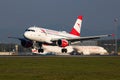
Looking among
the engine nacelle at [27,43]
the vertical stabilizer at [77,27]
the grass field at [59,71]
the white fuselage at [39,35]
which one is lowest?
the grass field at [59,71]

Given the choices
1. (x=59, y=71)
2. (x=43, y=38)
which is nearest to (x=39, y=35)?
(x=43, y=38)

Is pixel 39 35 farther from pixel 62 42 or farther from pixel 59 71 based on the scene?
pixel 59 71

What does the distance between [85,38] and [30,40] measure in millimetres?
14169

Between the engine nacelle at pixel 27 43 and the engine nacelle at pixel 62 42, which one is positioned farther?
the engine nacelle at pixel 27 43

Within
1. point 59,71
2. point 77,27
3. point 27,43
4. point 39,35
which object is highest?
point 77,27

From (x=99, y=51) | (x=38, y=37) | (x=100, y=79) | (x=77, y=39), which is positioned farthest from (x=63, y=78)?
(x=99, y=51)

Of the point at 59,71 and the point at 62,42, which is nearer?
the point at 59,71

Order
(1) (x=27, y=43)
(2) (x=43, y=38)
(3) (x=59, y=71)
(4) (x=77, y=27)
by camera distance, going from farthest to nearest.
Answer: (4) (x=77, y=27) < (1) (x=27, y=43) < (2) (x=43, y=38) < (3) (x=59, y=71)

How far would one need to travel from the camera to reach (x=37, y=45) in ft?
322

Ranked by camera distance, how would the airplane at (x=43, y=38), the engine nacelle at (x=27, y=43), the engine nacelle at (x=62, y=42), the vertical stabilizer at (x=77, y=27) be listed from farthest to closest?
the vertical stabilizer at (x=77, y=27)
the engine nacelle at (x=27, y=43)
the engine nacelle at (x=62, y=42)
the airplane at (x=43, y=38)

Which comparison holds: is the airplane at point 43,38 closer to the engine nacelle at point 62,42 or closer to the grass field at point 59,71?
the engine nacelle at point 62,42

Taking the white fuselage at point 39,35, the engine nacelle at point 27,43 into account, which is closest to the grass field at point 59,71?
the white fuselage at point 39,35

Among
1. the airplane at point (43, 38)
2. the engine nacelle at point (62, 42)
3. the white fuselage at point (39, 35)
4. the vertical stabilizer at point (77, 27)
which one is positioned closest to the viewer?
the white fuselage at point (39, 35)

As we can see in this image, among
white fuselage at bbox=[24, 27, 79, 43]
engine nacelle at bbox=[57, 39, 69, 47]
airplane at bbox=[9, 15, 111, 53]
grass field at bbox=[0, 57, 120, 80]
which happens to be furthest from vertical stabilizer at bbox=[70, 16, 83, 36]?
grass field at bbox=[0, 57, 120, 80]
